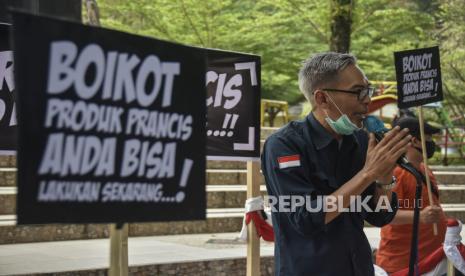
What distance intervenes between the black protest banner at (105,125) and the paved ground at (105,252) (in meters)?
4.06

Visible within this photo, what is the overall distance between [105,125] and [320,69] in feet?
4.58

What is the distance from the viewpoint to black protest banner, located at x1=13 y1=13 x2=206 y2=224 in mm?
3309

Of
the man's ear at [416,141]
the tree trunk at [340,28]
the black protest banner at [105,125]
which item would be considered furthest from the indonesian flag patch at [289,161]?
the tree trunk at [340,28]

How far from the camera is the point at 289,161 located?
14.1 feet

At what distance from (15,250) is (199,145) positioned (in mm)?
5689

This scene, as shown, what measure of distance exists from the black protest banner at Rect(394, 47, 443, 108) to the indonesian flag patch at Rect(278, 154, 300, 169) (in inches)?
118

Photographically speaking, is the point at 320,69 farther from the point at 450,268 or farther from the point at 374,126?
the point at 450,268

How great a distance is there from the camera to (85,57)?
3.46 m

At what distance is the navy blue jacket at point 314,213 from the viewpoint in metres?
4.26

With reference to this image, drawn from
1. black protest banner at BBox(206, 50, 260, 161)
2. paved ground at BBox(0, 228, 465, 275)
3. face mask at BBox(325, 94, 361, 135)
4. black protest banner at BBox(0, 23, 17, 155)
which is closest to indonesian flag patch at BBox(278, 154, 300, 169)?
face mask at BBox(325, 94, 361, 135)

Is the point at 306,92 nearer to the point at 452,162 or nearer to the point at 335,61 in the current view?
the point at 335,61

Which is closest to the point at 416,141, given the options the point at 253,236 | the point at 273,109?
the point at 253,236

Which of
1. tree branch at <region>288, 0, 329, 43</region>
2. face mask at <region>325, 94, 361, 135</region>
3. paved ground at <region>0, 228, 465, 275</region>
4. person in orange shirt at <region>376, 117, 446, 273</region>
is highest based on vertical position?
tree branch at <region>288, 0, 329, 43</region>

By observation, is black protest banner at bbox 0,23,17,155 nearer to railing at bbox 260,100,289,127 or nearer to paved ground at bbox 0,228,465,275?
paved ground at bbox 0,228,465,275
